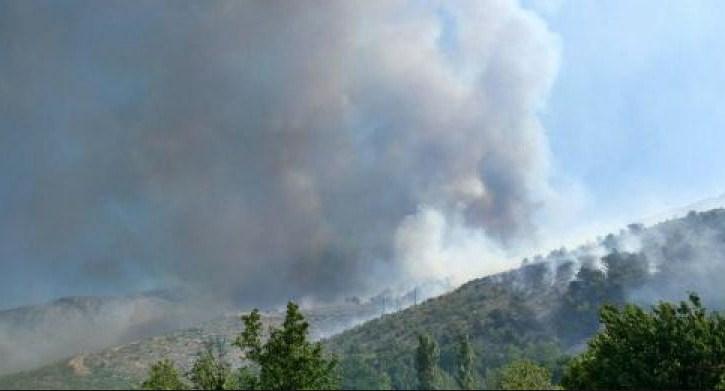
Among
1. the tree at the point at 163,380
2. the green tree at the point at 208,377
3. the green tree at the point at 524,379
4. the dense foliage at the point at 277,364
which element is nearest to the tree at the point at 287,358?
the dense foliage at the point at 277,364

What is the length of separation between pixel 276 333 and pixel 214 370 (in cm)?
730

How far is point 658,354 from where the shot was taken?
73.0 m

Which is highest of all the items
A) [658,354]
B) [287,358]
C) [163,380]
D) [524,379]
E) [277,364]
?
[287,358]

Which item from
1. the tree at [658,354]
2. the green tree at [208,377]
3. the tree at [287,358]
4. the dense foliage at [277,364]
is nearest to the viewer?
the green tree at [208,377]

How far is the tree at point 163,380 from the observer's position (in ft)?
169

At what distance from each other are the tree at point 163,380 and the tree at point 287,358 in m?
8.14

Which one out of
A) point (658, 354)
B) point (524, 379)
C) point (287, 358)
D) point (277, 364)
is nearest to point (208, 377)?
point (277, 364)

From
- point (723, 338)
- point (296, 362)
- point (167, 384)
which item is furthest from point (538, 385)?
point (167, 384)

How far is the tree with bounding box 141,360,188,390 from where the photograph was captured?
5150 cm

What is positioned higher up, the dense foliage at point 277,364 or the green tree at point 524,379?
the dense foliage at point 277,364

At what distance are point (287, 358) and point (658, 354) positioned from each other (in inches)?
1585

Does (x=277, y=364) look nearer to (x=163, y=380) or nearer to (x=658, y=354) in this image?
(x=163, y=380)

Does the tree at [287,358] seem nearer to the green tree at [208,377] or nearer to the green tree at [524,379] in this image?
the green tree at [208,377]

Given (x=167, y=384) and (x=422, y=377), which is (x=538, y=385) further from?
(x=422, y=377)
